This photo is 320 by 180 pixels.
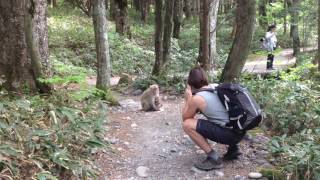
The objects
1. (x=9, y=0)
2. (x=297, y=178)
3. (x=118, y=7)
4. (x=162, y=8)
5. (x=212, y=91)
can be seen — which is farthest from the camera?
(x=118, y=7)

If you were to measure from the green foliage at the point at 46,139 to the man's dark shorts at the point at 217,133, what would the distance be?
1383 mm

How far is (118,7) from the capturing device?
Answer: 75.3 ft

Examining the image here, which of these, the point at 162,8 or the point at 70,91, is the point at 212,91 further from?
the point at 162,8

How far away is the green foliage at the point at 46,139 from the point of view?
4.63m

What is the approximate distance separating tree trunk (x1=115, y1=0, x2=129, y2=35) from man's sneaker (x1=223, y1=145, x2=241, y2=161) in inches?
677

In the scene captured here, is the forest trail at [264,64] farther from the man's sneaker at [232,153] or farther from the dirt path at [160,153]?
the man's sneaker at [232,153]

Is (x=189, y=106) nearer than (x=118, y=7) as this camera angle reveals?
Yes

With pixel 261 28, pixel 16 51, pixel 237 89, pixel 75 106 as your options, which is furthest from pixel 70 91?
pixel 261 28

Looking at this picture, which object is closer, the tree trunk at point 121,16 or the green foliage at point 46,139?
the green foliage at point 46,139

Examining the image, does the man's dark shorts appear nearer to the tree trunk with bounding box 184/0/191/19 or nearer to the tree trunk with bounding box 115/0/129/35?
the tree trunk with bounding box 115/0/129/35

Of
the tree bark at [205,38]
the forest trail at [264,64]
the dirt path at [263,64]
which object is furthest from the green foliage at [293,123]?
the dirt path at [263,64]

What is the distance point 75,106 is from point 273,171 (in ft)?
10.8

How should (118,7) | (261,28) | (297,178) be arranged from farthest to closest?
(261,28) → (118,7) → (297,178)

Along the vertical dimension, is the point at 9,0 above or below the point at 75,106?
above
